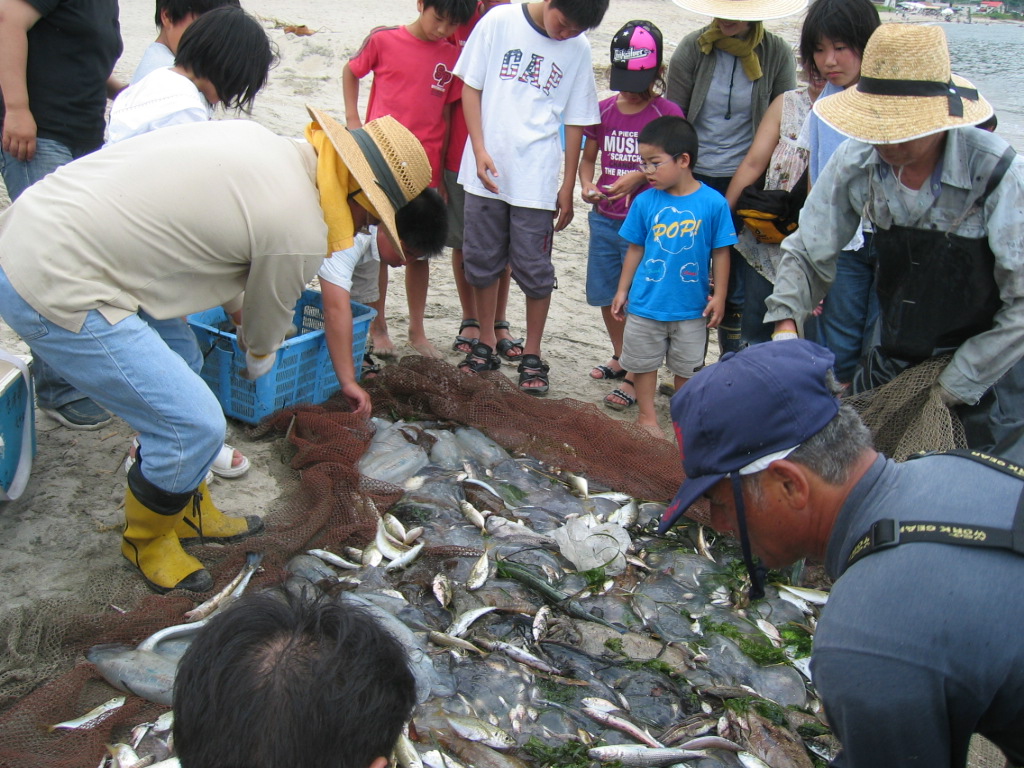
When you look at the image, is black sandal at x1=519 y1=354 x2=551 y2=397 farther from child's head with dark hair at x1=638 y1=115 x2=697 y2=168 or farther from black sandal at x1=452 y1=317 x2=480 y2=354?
child's head with dark hair at x1=638 y1=115 x2=697 y2=168

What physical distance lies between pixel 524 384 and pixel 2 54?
3.23 metres

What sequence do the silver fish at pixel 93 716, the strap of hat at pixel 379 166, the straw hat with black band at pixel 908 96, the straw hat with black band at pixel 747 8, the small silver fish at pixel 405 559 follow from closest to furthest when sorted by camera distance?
the silver fish at pixel 93 716, the straw hat with black band at pixel 908 96, the strap of hat at pixel 379 166, the small silver fish at pixel 405 559, the straw hat with black band at pixel 747 8

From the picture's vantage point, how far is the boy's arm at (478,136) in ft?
16.8

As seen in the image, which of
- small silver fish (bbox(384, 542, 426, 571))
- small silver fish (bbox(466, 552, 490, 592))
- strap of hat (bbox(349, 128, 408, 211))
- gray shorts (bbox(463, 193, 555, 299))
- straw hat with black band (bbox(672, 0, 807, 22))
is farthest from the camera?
gray shorts (bbox(463, 193, 555, 299))

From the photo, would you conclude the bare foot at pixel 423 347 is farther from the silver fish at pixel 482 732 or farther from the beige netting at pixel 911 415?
the silver fish at pixel 482 732

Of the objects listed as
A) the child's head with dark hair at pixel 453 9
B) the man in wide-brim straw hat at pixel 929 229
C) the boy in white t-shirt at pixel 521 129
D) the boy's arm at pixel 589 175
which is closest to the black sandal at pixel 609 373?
the boy in white t-shirt at pixel 521 129

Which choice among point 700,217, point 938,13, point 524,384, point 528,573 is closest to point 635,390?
point 524,384

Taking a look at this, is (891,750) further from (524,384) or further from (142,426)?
(524,384)

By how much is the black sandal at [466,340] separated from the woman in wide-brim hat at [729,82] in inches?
66.3

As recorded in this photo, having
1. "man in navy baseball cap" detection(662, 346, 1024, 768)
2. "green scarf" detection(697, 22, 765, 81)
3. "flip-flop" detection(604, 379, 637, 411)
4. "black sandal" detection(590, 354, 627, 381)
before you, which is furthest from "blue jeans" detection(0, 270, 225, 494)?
"green scarf" detection(697, 22, 765, 81)

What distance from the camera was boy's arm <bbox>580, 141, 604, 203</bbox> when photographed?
5.34 metres

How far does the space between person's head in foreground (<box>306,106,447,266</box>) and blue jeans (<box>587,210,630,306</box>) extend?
6.72ft

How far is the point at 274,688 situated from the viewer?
1.44m

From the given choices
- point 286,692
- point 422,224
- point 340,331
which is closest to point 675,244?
point 422,224
